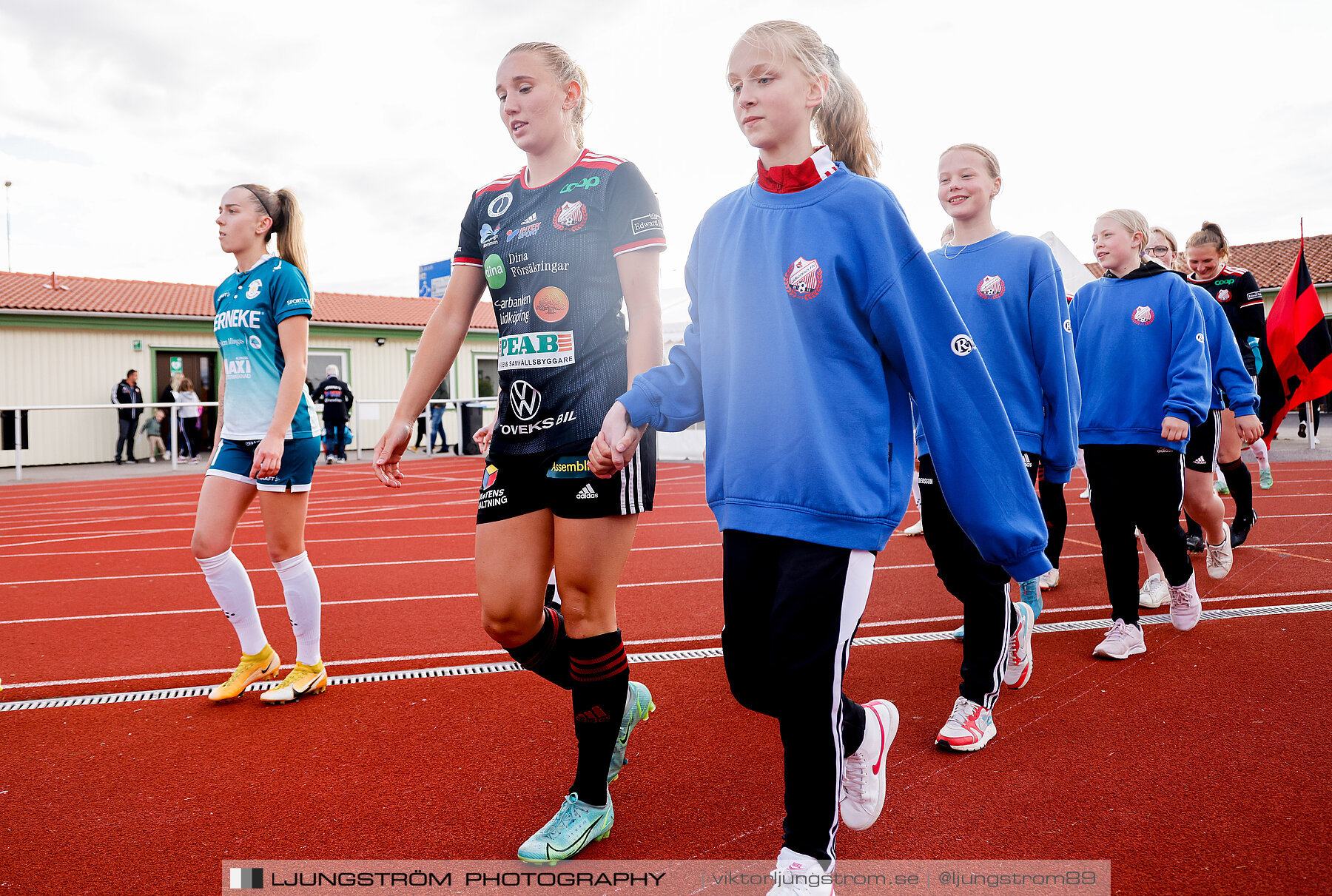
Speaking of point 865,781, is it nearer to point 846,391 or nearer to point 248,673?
point 846,391

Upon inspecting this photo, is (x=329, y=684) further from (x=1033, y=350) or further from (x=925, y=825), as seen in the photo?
(x=1033, y=350)

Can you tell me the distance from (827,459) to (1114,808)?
4.63ft

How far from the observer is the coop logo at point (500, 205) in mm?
2404

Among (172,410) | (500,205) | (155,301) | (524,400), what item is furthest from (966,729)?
(155,301)

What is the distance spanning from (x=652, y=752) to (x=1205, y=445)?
3.55 m

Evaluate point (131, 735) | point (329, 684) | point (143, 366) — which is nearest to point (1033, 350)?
point (329, 684)

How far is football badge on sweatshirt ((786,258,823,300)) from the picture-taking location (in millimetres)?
1818

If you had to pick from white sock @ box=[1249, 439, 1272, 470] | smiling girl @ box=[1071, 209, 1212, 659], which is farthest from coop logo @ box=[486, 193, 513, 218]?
white sock @ box=[1249, 439, 1272, 470]

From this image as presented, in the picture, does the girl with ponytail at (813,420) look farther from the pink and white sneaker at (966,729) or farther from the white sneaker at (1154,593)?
the white sneaker at (1154,593)

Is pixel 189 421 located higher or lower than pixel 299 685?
higher

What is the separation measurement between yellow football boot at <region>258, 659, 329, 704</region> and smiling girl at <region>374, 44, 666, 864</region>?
1.54 m

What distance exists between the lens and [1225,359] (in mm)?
4266

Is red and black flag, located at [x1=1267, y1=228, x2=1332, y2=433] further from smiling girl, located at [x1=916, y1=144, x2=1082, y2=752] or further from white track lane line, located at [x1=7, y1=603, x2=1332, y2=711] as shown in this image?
smiling girl, located at [x1=916, y1=144, x2=1082, y2=752]

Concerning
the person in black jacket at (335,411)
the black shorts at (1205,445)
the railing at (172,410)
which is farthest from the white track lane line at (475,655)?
the person in black jacket at (335,411)
